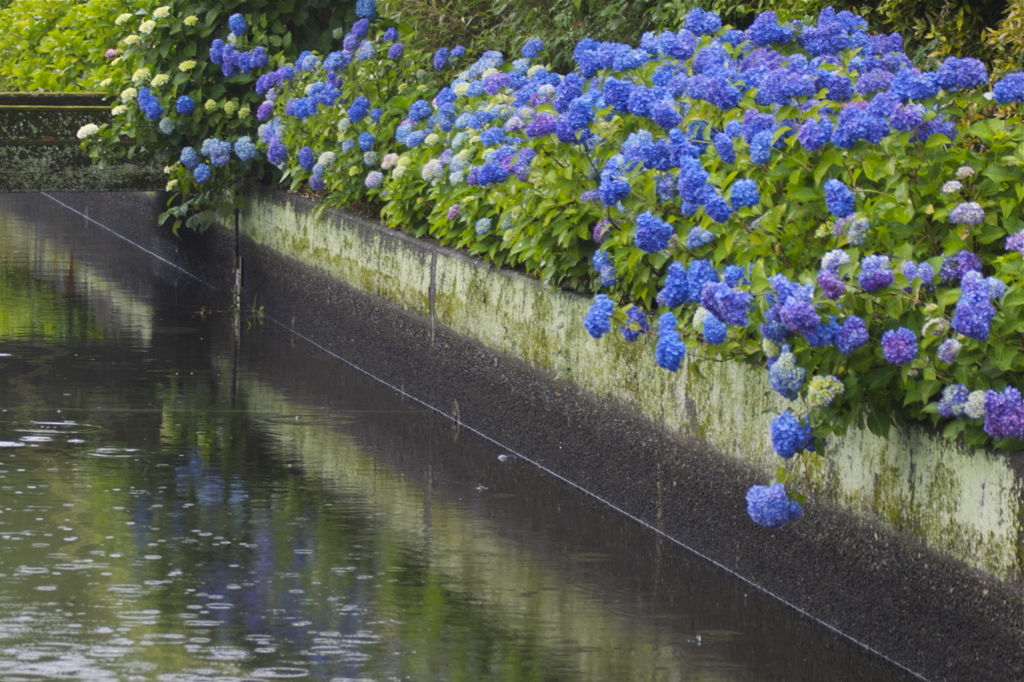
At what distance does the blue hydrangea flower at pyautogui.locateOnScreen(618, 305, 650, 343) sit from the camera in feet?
18.3

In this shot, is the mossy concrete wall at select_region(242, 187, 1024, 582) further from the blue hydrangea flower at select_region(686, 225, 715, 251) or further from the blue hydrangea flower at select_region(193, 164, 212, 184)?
the blue hydrangea flower at select_region(193, 164, 212, 184)

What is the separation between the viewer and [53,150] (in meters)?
11.2

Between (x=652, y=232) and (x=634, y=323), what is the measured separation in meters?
0.52

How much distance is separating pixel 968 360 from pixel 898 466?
0.45 m

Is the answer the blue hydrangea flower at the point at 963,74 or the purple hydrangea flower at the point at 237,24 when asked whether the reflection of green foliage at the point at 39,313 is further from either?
the blue hydrangea flower at the point at 963,74

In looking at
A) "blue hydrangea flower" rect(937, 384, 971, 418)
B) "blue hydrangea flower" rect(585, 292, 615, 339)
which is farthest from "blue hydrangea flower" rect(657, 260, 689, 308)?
"blue hydrangea flower" rect(937, 384, 971, 418)

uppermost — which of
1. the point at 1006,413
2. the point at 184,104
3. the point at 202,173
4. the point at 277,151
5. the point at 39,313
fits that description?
the point at 184,104

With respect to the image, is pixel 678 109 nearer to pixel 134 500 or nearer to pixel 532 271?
pixel 532 271

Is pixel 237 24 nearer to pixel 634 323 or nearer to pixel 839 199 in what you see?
pixel 634 323

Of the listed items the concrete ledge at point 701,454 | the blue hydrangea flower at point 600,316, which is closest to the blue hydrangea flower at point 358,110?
the concrete ledge at point 701,454

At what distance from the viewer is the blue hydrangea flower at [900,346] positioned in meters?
4.13

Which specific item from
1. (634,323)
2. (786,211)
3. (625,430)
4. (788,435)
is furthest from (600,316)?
(788,435)

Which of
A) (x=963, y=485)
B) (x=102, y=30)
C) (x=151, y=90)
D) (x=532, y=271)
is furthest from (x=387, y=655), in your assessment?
(x=102, y=30)

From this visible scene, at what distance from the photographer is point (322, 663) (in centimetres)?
432
